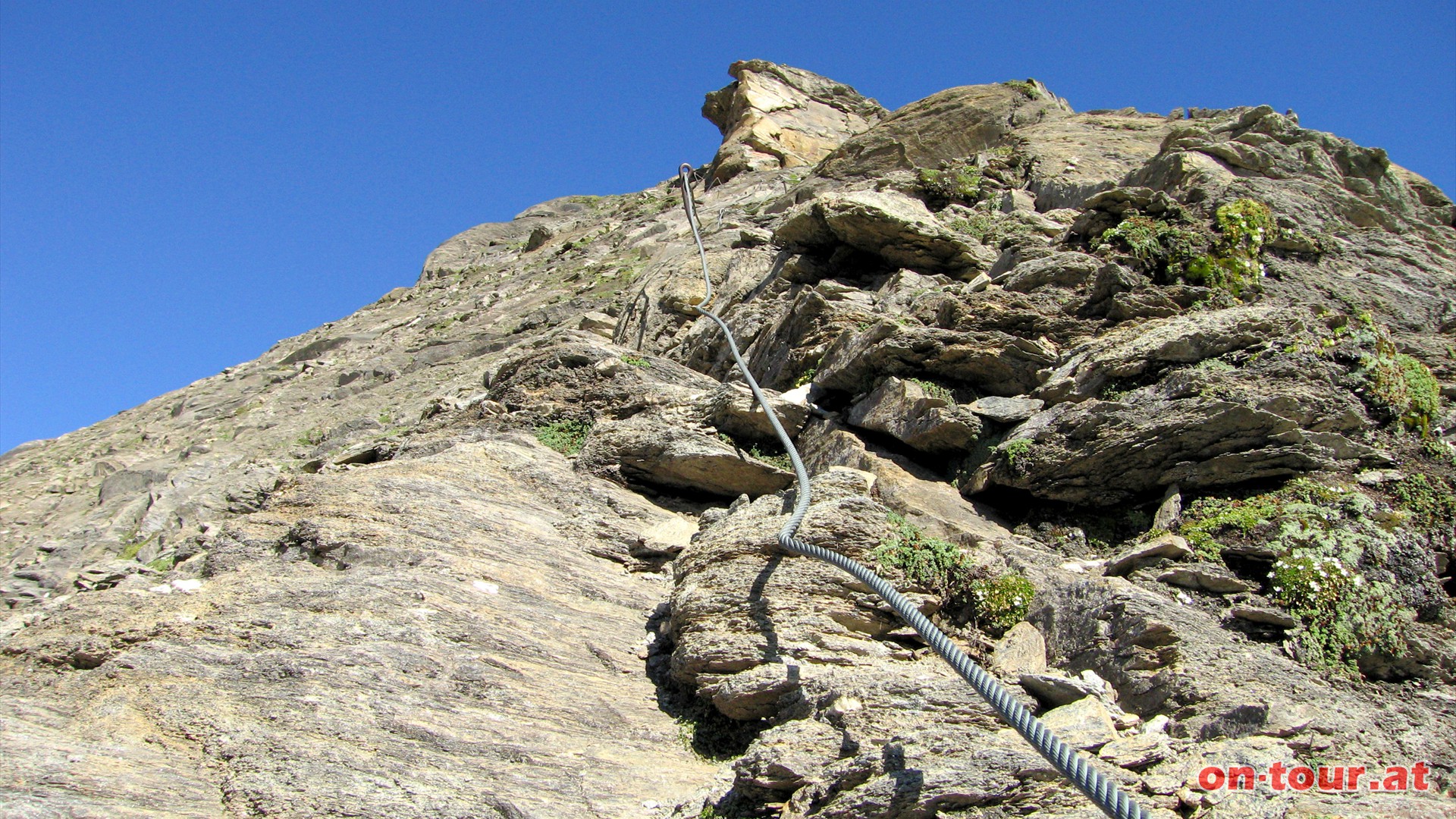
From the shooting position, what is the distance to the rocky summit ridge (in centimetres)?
485

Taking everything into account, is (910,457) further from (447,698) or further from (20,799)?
(20,799)

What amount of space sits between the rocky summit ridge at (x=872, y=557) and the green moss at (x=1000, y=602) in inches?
1.1

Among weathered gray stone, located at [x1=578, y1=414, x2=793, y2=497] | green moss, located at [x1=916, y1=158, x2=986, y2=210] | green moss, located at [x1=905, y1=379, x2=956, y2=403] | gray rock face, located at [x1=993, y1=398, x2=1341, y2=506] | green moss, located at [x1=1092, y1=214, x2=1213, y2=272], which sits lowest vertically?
gray rock face, located at [x1=993, y1=398, x2=1341, y2=506]

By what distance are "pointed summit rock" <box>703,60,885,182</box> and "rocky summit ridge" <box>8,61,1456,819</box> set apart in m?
20.4

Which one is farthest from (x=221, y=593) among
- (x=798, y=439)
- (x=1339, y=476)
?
(x=1339, y=476)

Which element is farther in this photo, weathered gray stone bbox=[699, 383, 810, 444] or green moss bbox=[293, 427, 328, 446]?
green moss bbox=[293, 427, 328, 446]

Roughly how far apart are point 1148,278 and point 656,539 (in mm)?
6175

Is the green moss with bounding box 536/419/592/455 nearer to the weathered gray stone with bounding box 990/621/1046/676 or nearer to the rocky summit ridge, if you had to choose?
the rocky summit ridge

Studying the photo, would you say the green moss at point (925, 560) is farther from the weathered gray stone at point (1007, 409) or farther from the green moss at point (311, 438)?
the green moss at point (311, 438)

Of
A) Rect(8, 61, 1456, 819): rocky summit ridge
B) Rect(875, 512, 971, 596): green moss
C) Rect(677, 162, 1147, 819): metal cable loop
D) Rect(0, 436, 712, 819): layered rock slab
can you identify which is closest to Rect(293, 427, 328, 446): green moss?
Rect(8, 61, 1456, 819): rocky summit ridge

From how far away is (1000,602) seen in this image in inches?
252

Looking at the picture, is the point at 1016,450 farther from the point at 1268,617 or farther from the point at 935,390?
the point at 1268,617

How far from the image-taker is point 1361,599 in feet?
20.2

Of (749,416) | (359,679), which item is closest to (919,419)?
(749,416)
